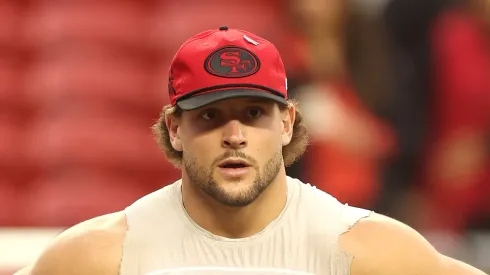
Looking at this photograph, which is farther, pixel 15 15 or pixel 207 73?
pixel 15 15

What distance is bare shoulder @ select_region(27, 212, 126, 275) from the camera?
9.21ft

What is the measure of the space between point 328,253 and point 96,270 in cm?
59

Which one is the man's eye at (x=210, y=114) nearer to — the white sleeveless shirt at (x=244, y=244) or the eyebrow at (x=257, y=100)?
the eyebrow at (x=257, y=100)

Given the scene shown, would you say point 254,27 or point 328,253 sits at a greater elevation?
point 254,27

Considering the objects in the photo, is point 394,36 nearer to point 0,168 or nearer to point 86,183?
point 86,183

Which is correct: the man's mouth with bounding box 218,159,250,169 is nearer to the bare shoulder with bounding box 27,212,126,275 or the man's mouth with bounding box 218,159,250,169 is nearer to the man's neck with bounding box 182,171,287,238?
the man's neck with bounding box 182,171,287,238

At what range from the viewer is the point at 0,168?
534 cm

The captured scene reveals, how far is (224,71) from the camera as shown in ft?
8.86

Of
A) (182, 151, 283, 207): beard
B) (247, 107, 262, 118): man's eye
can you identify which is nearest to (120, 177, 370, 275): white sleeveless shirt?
(182, 151, 283, 207): beard

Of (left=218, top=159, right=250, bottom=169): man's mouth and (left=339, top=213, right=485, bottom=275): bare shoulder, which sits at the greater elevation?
(left=218, top=159, right=250, bottom=169): man's mouth

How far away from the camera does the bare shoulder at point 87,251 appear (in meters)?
2.81

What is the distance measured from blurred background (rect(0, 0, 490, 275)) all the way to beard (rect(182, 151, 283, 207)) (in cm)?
152

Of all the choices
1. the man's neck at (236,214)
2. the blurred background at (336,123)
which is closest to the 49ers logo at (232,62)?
the man's neck at (236,214)

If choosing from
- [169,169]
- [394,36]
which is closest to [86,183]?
[169,169]
